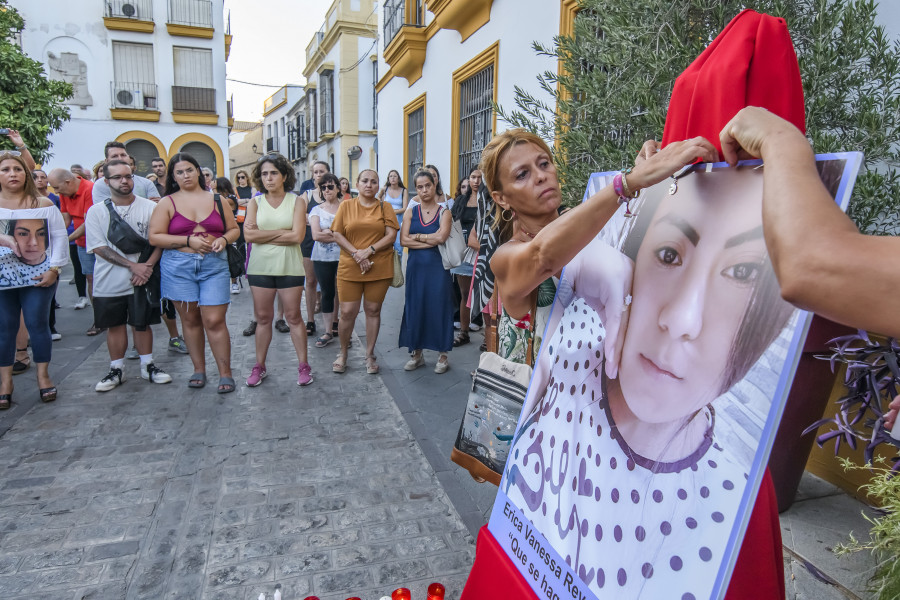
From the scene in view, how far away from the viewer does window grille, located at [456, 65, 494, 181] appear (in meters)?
8.48

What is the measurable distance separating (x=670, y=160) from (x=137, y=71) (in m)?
28.0

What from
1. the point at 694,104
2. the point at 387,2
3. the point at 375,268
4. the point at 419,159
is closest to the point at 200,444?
the point at 375,268

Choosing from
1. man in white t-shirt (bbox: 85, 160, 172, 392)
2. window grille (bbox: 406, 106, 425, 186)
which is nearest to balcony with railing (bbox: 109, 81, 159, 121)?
window grille (bbox: 406, 106, 425, 186)

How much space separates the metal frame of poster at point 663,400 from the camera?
3.26 feet

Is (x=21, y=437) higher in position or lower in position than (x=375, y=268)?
lower

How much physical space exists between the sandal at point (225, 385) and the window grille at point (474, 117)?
15.3 feet

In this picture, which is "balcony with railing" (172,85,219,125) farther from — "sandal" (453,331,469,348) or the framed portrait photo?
the framed portrait photo

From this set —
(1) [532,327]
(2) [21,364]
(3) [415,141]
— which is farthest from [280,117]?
(1) [532,327]

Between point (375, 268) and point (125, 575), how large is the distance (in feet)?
11.7

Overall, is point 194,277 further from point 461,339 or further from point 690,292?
point 690,292

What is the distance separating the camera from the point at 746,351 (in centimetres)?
103

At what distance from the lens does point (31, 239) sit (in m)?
4.68

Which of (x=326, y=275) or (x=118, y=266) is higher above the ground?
(x=118, y=266)

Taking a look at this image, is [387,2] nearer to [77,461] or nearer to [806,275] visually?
[77,461]
